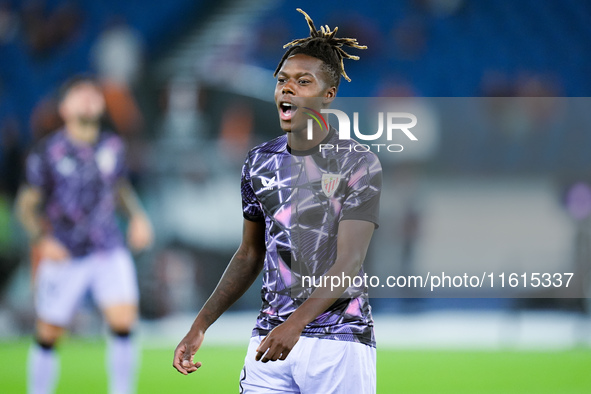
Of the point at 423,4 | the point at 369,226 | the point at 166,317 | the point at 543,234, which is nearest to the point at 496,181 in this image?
the point at 543,234

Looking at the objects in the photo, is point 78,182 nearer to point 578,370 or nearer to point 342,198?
point 342,198

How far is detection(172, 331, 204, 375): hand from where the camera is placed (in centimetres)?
232

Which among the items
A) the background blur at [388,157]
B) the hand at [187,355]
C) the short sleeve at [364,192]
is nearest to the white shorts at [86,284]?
the background blur at [388,157]

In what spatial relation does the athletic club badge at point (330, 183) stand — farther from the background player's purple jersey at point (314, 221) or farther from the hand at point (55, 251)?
the hand at point (55, 251)

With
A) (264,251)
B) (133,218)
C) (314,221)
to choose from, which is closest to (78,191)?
(133,218)

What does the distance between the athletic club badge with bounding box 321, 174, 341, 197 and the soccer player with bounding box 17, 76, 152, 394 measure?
362 cm

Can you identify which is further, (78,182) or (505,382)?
(505,382)

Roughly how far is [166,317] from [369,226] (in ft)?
19.4

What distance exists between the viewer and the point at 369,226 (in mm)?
2221

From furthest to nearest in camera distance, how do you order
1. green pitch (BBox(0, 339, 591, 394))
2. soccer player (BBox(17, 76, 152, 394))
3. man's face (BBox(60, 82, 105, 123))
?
man's face (BBox(60, 82, 105, 123))
green pitch (BBox(0, 339, 591, 394))
soccer player (BBox(17, 76, 152, 394))

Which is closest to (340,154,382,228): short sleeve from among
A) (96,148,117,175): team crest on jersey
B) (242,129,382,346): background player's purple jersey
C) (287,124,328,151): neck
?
(242,129,382,346): background player's purple jersey

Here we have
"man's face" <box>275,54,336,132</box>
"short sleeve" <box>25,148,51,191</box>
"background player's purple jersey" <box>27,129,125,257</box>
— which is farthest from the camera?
"short sleeve" <box>25,148,51,191</box>

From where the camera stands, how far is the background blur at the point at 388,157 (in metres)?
5.15

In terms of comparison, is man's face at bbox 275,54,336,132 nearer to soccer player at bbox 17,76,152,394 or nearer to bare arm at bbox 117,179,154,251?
soccer player at bbox 17,76,152,394
